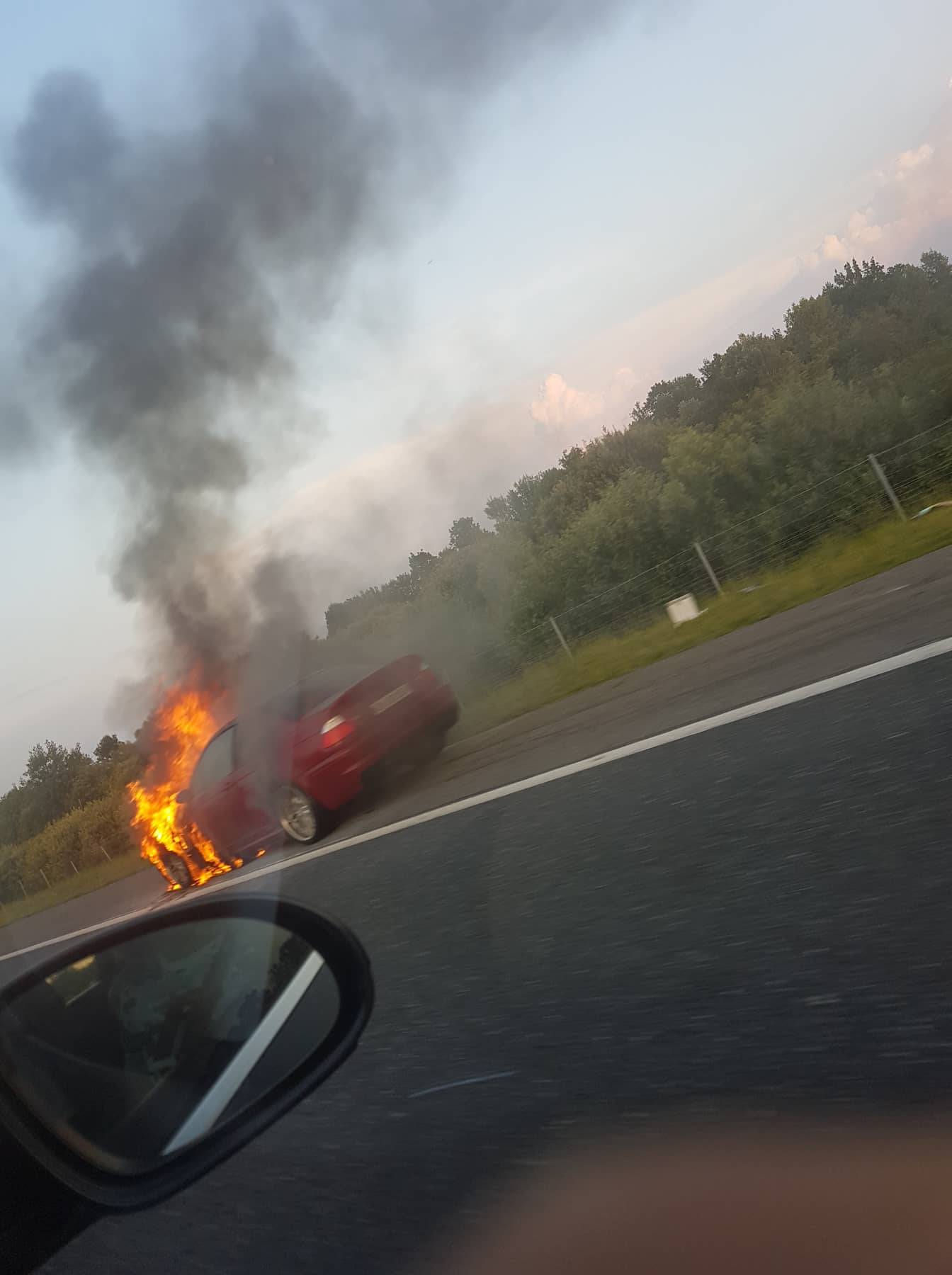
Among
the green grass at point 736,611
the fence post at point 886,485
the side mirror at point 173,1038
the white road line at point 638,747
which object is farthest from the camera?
the fence post at point 886,485

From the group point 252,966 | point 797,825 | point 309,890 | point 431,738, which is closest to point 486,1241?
point 252,966

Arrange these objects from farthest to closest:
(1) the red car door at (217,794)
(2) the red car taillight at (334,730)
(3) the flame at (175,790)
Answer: (3) the flame at (175,790) → (1) the red car door at (217,794) → (2) the red car taillight at (334,730)

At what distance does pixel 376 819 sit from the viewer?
31.3ft

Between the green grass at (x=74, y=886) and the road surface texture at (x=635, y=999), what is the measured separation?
43.4 feet

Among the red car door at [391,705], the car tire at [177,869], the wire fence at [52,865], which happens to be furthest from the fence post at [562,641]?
the wire fence at [52,865]

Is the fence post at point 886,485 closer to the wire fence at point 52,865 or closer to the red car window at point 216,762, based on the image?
the red car window at point 216,762

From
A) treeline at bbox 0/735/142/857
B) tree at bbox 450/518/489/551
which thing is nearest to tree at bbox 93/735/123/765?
treeline at bbox 0/735/142/857

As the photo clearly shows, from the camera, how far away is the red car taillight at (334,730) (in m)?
9.90

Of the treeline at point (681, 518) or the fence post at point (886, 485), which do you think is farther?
the treeline at point (681, 518)

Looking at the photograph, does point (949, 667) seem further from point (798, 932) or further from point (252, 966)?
point (252, 966)

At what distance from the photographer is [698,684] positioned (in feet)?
29.0

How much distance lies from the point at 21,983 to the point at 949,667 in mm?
5194

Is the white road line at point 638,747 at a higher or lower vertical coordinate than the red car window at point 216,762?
lower

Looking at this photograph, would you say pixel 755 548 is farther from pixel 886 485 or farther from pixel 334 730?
pixel 334 730
